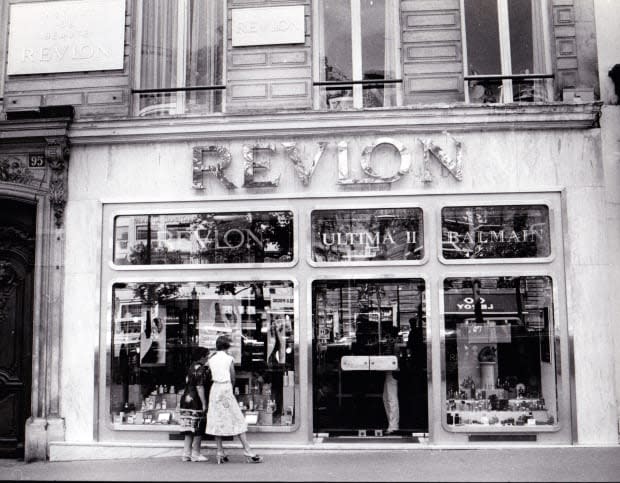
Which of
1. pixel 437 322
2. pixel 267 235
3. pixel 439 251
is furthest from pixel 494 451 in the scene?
pixel 267 235

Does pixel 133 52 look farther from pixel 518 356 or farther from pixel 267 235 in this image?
pixel 518 356

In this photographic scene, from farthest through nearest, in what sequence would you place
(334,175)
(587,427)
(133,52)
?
(133,52) → (334,175) → (587,427)

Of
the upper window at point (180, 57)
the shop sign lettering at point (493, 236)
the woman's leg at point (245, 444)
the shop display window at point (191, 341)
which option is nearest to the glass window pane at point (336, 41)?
the upper window at point (180, 57)

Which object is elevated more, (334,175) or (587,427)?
(334,175)

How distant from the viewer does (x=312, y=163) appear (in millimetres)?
8969

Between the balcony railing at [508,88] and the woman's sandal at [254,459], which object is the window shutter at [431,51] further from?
the woman's sandal at [254,459]

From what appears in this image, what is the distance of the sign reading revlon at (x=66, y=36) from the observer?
9.57m

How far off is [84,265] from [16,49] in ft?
11.5

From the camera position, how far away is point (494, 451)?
27.5 ft

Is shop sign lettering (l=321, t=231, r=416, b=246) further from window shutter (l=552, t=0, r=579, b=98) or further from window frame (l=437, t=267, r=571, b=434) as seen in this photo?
window shutter (l=552, t=0, r=579, b=98)

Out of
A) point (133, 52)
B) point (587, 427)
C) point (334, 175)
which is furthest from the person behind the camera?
point (133, 52)

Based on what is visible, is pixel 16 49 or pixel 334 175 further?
pixel 16 49

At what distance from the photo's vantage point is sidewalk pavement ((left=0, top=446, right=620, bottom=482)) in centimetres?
728

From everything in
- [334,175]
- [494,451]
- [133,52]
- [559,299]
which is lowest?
[494,451]
